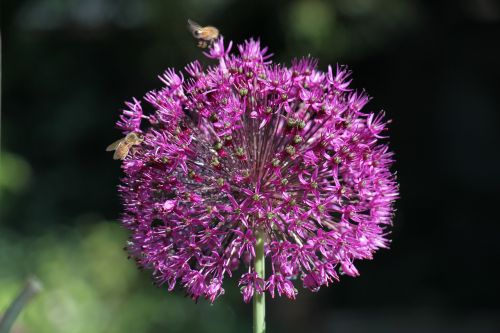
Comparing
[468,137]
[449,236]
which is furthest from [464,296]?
[468,137]

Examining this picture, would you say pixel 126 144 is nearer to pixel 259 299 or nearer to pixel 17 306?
pixel 259 299

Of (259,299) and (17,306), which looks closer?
(17,306)

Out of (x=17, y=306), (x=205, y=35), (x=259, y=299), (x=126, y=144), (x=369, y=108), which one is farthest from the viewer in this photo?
(x=369, y=108)

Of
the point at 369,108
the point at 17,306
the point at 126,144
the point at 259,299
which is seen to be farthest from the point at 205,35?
the point at 369,108

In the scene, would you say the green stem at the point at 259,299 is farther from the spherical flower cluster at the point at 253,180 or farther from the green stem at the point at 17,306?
the green stem at the point at 17,306

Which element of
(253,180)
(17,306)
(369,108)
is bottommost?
(17,306)

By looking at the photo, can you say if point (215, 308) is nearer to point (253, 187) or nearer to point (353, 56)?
point (353, 56)
